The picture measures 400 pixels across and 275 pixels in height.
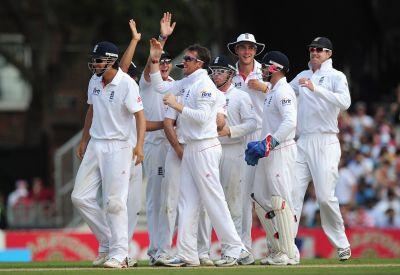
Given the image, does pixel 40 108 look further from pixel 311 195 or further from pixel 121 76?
pixel 121 76

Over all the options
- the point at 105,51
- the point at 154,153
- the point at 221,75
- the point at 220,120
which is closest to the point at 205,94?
the point at 220,120

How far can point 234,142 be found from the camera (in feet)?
56.2

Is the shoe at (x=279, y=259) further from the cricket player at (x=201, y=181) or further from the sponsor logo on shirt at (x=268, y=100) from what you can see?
the sponsor logo on shirt at (x=268, y=100)

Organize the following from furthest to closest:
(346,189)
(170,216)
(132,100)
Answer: (346,189) → (170,216) → (132,100)

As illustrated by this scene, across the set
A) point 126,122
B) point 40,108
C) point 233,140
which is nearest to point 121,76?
point 126,122

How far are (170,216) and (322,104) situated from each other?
2392 millimetres

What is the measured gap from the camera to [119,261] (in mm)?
15836

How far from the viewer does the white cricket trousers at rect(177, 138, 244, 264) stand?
52.5ft

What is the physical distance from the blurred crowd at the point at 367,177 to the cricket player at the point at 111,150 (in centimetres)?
973

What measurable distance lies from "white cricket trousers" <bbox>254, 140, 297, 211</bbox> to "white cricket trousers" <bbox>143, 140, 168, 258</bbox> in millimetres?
1436

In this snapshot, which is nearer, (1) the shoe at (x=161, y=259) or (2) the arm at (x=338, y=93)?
(2) the arm at (x=338, y=93)

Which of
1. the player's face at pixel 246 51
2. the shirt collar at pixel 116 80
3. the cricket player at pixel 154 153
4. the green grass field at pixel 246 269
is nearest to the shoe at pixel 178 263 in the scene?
the green grass field at pixel 246 269

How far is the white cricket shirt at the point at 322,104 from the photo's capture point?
16.9m

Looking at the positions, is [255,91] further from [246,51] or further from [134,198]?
Answer: [134,198]
